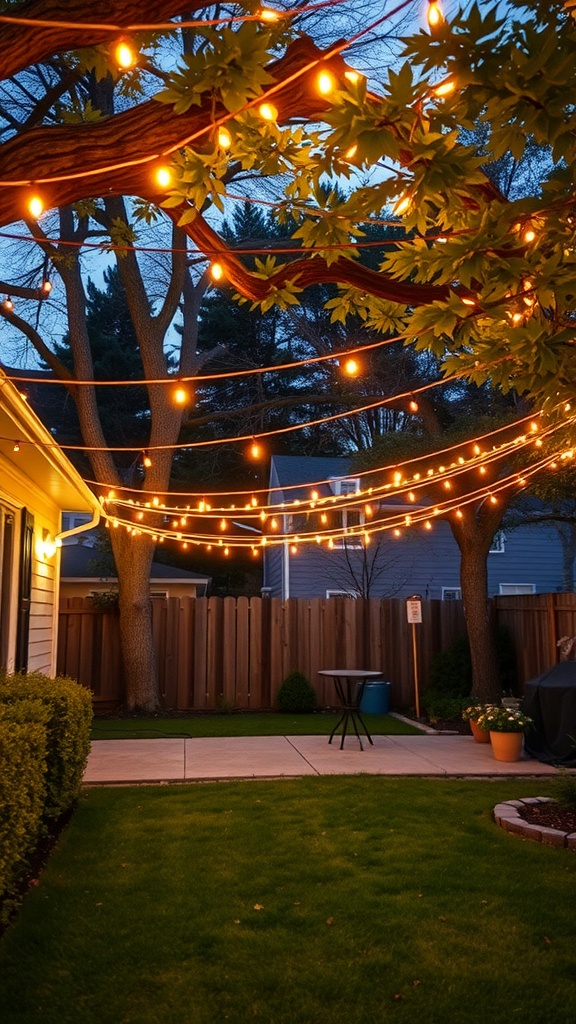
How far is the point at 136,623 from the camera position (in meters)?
12.0

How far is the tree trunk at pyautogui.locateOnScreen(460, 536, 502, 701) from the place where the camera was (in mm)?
11062

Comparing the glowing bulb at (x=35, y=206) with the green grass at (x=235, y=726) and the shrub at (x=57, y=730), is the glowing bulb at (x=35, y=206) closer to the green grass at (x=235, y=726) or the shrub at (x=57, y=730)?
the shrub at (x=57, y=730)

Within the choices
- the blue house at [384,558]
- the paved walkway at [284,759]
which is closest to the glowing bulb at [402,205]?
the paved walkway at [284,759]

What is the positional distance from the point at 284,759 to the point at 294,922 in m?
4.28

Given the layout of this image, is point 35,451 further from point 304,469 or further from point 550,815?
point 304,469

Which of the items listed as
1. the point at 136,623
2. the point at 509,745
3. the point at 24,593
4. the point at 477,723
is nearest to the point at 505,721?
the point at 509,745

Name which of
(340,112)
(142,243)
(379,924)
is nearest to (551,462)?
(379,924)

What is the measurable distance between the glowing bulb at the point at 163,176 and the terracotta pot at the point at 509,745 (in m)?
6.54

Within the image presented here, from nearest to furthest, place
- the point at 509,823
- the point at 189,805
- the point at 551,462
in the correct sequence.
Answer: the point at 509,823
the point at 189,805
the point at 551,462

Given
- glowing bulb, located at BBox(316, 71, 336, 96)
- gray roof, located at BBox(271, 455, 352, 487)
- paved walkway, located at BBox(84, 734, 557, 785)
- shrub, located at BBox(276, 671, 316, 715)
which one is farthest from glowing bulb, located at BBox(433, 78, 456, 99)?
gray roof, located at BBox(271, 455, 352, 487)

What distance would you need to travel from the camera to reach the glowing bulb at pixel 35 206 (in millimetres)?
2623

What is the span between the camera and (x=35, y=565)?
307 inches

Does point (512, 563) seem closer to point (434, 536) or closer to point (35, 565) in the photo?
point (434, 536)

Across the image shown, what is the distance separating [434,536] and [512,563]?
2.26 metres
